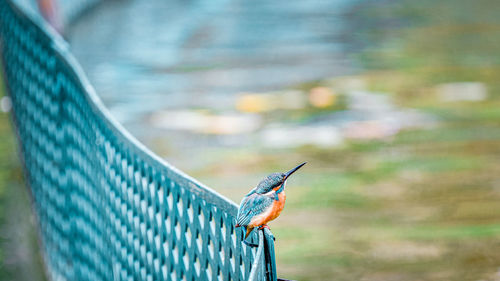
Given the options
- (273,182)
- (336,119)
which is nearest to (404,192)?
(336,119)

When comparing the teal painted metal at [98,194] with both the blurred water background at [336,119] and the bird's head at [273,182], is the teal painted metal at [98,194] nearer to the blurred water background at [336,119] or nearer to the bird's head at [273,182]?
the bird's head at [273,182]

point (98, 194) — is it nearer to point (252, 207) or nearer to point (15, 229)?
point (252, 207)

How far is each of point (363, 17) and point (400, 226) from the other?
7529 mm

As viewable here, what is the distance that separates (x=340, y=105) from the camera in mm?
8406

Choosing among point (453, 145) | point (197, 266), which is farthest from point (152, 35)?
point (197, 266)

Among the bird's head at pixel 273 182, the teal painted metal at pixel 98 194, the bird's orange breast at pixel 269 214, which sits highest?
the teal painted metal at pixel 98 194

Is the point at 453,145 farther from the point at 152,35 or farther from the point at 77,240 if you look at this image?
the point at 152,35

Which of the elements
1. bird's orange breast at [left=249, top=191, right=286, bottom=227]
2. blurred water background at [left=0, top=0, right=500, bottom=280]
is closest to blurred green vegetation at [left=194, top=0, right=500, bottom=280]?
blurred water background at [left=0, top=0, right=500, bottom=280]

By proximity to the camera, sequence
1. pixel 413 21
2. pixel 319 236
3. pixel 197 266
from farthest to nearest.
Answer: pixel 413 21
pixel 319 236
pixel 197 266

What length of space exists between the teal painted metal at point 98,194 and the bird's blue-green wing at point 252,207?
77 millimetres

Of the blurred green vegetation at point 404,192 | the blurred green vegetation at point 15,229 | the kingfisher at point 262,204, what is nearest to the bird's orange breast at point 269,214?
the kingfisher at point 262,204

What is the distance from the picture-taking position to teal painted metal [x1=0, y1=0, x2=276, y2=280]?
2.87 meters

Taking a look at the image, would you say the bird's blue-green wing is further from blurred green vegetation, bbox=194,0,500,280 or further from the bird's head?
blurred green vegetation, bbox=194,0,500,280

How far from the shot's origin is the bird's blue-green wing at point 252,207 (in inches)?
99.1
